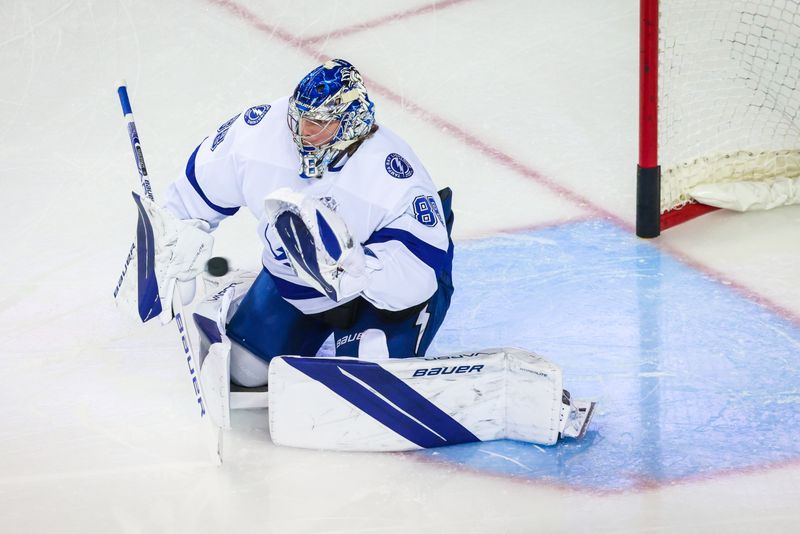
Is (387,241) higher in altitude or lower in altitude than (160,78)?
higher

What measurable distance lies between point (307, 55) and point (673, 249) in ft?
6.47

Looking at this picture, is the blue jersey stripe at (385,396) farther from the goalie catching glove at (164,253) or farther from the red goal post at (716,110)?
the red goal post at (716,110)

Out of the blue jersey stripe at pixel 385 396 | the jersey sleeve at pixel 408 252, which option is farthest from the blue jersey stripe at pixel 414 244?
the blue jersey stripe at pixel 385 396

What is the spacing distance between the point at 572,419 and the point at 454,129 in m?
1.93

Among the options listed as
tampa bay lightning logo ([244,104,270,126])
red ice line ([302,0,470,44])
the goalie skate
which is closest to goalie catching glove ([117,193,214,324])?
tampa bay lightning logo ([244,104,270,126])

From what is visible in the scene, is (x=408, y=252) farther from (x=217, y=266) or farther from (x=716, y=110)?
(x=716, y=110)

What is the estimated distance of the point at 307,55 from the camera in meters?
5.21

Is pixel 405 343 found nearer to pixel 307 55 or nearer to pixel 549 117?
pixel 549 117

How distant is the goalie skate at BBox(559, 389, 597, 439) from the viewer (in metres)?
2.89

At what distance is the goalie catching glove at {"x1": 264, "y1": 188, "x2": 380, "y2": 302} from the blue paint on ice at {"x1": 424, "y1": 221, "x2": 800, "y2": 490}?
1.59ft

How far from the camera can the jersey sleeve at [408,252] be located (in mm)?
2785

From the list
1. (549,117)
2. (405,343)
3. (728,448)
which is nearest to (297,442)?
(405,343)

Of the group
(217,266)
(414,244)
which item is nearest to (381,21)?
(217,266)

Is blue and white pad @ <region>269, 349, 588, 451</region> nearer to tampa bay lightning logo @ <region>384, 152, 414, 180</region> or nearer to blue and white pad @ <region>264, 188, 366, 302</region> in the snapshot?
blue and white pad @ <region>264, 188, 366, 302</region>
